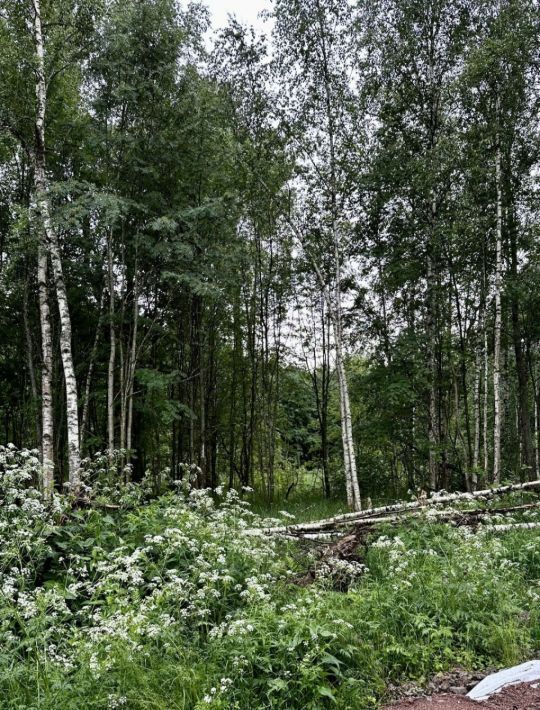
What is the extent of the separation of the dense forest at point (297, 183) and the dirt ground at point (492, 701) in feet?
28.5

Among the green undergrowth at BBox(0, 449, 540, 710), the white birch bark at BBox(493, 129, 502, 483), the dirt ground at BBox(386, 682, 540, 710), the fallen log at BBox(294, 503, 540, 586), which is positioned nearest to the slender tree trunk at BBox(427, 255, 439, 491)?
the white birch bark at BBox(493, 129, 502, 483)

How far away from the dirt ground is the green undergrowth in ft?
0.83

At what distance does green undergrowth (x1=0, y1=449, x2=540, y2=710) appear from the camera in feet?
10.7

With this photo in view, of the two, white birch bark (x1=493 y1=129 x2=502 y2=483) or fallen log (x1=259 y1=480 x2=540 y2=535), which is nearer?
fallen log (x1=259 y1=480 x2=540 y2=535)

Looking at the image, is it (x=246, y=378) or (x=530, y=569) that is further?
(x=246, y=378)

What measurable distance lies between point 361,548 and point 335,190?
10052mm

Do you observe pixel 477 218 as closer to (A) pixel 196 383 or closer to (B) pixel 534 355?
(B) pixel 534 355

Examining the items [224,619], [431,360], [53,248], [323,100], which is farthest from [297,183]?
[224,619]

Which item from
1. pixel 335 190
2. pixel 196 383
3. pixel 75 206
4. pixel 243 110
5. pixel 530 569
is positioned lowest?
pixel 530 569

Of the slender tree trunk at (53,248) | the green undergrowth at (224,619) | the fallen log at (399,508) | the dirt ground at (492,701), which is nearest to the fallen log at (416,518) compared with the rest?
the fallen log at (399,508)

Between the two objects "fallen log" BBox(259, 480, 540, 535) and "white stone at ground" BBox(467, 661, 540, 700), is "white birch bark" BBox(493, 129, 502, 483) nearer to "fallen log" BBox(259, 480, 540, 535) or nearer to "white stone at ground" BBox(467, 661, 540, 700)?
"fallen log" BBox(259, 480, 540, 535)

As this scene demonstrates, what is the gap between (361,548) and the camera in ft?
21.0

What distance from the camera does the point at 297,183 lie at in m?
15.3

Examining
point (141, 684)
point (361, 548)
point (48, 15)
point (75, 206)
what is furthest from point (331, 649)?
point (48, 15)
